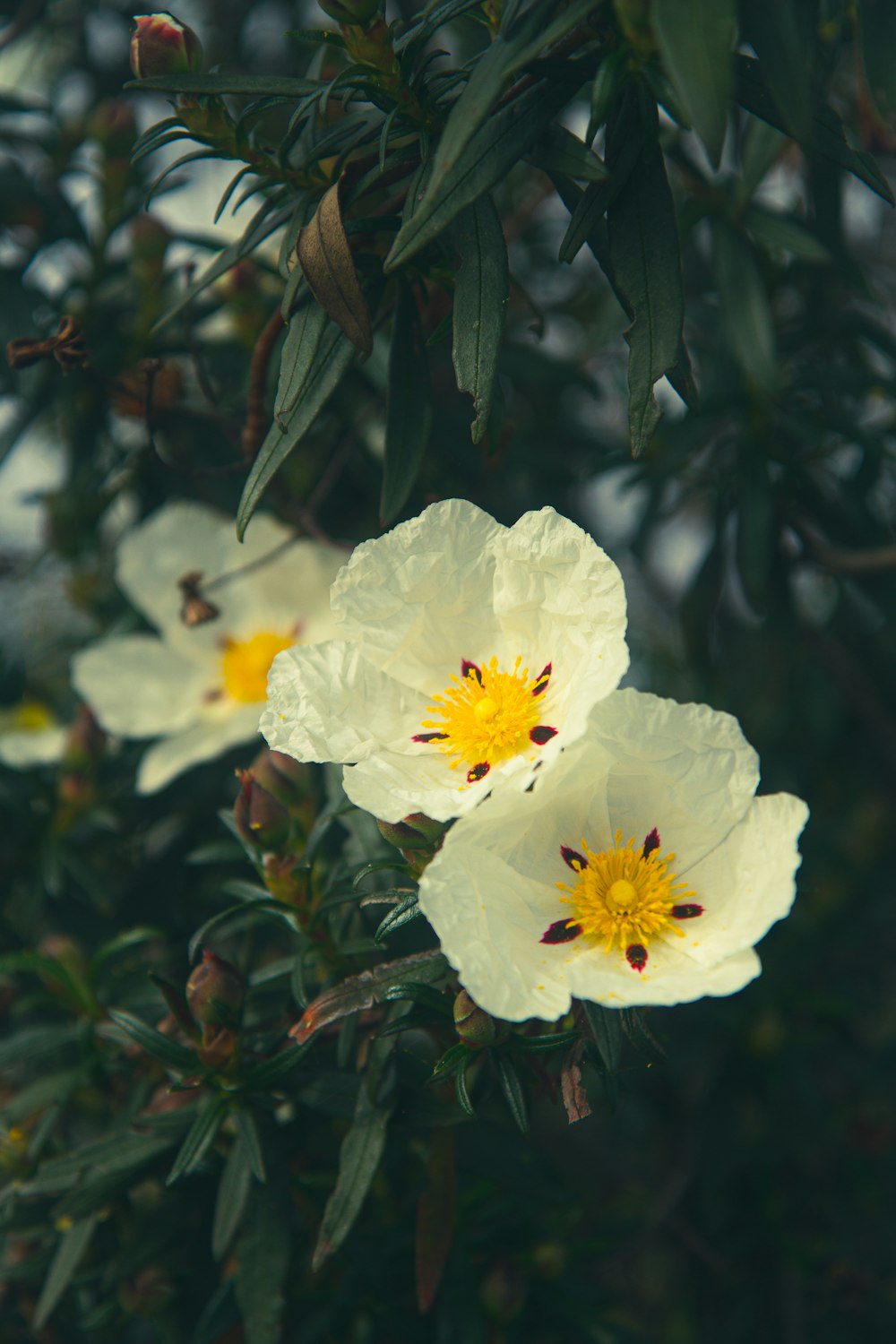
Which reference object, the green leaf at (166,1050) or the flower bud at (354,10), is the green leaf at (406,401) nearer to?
the flower bud at (354,10)

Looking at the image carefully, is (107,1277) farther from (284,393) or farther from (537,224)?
(537,224)

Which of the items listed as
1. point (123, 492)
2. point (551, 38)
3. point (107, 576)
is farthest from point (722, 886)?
point (107, 576)

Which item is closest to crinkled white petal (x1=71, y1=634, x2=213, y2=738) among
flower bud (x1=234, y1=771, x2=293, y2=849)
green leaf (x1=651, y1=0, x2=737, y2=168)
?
flower bud (x1=234, y1=771, x2=293, y2=849)

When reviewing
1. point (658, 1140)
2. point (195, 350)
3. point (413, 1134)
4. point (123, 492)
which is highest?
point (195, 350)

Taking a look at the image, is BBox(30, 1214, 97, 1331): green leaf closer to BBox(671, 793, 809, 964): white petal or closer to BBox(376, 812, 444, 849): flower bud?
BBox(376, 812, 444, 849): flower bud

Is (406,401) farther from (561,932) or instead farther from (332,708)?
(561,932)

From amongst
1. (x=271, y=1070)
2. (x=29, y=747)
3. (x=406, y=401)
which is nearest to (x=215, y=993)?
(x=271, y=1070)

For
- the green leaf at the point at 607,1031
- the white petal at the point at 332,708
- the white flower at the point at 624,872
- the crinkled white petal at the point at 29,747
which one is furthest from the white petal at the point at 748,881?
the crinkled white petal at the point at 29,747
